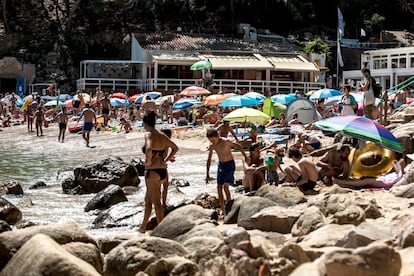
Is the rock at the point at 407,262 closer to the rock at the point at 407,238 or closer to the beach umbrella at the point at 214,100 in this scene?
the rock at the point at 407,238

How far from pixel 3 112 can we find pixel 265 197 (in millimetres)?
25641

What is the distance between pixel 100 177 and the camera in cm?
1342

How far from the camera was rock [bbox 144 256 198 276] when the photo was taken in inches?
227

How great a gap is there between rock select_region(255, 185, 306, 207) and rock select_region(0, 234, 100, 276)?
3898 mm

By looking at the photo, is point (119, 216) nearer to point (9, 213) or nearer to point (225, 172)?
Answer: point (9, 213)

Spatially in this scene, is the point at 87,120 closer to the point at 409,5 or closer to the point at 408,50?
the point at 408,50

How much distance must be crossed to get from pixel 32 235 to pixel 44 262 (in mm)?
1134

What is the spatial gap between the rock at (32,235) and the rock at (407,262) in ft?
10.2

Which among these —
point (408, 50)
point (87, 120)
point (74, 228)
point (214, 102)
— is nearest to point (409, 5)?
point (408, 50)

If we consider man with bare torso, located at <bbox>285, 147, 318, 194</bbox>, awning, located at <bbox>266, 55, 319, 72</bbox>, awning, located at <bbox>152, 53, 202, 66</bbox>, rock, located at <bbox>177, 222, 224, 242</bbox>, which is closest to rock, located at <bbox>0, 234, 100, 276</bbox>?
rock, located at <bbox>177, 222, 224, 242</bbox>

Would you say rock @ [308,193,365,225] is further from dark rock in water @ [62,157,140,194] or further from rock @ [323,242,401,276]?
dark rock in water @ [62,157,140,194]

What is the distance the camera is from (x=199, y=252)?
20.1 ft

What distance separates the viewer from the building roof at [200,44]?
4172 centimetres

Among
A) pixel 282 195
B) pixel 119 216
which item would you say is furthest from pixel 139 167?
pixel 282 195
